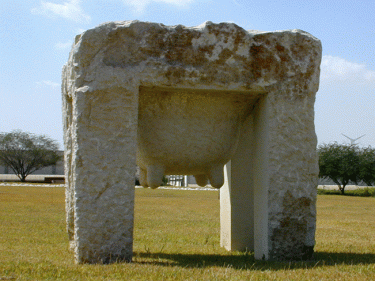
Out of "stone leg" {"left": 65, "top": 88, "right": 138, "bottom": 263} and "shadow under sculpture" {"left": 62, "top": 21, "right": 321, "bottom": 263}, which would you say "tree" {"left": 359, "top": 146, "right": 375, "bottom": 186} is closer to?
"shadow under sculpture" {"left": 62, "top": 21, "right": 321, "bottom": 263}

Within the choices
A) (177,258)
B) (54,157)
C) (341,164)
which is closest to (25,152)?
(54,157)

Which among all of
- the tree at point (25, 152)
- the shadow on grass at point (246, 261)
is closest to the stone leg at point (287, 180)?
the shadow on grass at point (246, 261)

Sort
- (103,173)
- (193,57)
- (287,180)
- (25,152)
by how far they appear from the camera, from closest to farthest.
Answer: (103,173) < (193,57) < (287,180) < (25,152)

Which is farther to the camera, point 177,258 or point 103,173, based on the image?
point 177,258

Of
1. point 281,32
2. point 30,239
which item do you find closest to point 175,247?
point 30,239

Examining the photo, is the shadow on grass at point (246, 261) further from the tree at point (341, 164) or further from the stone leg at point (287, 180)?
the tree at point (341, 164)

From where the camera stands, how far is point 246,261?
467 cm

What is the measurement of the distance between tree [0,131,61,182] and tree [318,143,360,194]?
27273 mm

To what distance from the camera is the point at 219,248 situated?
19.8 ft

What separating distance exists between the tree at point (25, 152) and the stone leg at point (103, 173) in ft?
136

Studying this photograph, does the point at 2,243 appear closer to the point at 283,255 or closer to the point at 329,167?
the point at 283,255

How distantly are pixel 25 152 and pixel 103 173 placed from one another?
42.4 m

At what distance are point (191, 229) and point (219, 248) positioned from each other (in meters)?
2.21

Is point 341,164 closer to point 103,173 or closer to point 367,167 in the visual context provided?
point 367,167
